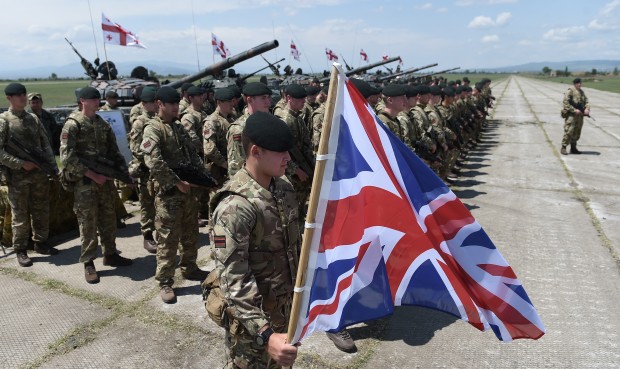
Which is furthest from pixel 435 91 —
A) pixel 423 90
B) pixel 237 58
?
pixel 237 58

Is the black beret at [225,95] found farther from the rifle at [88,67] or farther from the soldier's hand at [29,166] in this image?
the rifle at [88,67]

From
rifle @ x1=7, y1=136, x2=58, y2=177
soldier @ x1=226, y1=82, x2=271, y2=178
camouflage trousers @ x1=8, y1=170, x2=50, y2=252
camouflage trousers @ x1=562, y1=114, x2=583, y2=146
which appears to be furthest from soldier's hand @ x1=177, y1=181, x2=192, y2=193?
camouflage trousers @ x1=562, y1=114, x2=583, y2=146

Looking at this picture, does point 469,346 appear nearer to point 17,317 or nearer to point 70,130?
point 17,317

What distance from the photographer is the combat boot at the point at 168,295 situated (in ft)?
15.5

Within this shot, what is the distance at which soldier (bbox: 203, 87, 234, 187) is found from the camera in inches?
237

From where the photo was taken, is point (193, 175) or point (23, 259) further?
point (23, 259)

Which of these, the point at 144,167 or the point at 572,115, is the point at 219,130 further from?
the point at 572,115

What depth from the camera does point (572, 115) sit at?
1248cm

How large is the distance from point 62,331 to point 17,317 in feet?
2.07

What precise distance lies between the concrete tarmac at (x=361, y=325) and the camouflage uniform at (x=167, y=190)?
0.49m

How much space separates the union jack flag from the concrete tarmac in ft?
5.53

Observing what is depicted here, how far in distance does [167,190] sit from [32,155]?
2.29 m

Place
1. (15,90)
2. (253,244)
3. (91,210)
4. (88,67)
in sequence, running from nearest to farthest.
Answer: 1. (253,244)
2. (91,210)
3. (15,90)
4. (88,67)

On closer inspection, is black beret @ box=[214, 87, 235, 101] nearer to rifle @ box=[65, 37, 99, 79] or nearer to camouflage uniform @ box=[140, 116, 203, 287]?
camouflage uniform @ box=[140, 116, 203, 287]
